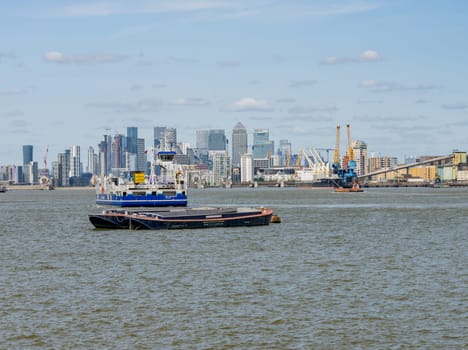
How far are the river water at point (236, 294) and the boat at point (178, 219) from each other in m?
12.3

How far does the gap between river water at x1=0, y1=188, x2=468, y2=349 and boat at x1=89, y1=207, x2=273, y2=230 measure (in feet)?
40.5

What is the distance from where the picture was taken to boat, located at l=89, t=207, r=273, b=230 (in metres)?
80.8

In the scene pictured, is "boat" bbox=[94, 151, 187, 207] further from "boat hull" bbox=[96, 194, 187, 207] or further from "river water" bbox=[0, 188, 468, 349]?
"river water" bbox=[0, 188, 468, 349]

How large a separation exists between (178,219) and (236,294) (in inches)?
1712

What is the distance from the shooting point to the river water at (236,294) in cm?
3009

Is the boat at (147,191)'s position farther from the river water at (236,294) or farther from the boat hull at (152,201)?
the river water at (236,294)

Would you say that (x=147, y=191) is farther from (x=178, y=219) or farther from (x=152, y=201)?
(x=178, y=219)

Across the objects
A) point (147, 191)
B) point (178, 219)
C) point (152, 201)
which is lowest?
point (178, 219)

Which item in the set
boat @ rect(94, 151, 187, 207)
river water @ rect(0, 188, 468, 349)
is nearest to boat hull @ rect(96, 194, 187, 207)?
boat @ rect(94, 151, 187, 207)

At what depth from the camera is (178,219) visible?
268ft

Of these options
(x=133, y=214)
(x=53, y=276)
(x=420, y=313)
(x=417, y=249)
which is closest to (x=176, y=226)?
(x=133, y=214)

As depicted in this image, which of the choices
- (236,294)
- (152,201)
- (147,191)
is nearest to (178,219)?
(236,294)

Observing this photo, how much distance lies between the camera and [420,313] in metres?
33.7

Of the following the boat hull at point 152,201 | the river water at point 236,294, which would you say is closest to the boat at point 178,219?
the river water at point 236,294
